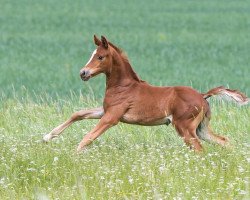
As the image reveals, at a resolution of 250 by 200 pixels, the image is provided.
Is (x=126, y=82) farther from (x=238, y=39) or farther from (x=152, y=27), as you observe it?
(x=152, y=27)

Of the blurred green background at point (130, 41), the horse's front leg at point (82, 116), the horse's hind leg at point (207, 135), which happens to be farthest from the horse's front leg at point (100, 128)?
the blurred green background at point (130, 41)

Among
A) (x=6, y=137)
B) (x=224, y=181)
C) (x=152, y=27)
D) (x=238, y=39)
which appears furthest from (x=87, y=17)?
(x=224, y=181)

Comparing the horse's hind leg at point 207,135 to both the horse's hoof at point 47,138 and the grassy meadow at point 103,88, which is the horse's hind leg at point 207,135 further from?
the horse's hoof at point 47,138

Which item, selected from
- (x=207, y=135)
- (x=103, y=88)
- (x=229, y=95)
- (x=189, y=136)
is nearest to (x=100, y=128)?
(x=189, y=136)

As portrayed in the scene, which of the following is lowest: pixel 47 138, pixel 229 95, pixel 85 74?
pixel 47 138

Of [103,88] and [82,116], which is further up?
[82,116]

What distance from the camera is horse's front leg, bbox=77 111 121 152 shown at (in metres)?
9.54

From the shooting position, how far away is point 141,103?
9.76m

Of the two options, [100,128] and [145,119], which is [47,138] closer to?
[100,128]

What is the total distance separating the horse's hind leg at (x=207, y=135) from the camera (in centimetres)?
988

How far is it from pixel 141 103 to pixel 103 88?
30.2 feet

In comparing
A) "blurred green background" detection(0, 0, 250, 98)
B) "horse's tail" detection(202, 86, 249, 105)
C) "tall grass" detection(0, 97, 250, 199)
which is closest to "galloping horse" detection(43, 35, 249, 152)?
"horse's tail" detection(202, 86, 249, 105)

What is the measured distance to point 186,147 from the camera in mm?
9180

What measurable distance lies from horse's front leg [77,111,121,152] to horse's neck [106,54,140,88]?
0.40 metres
